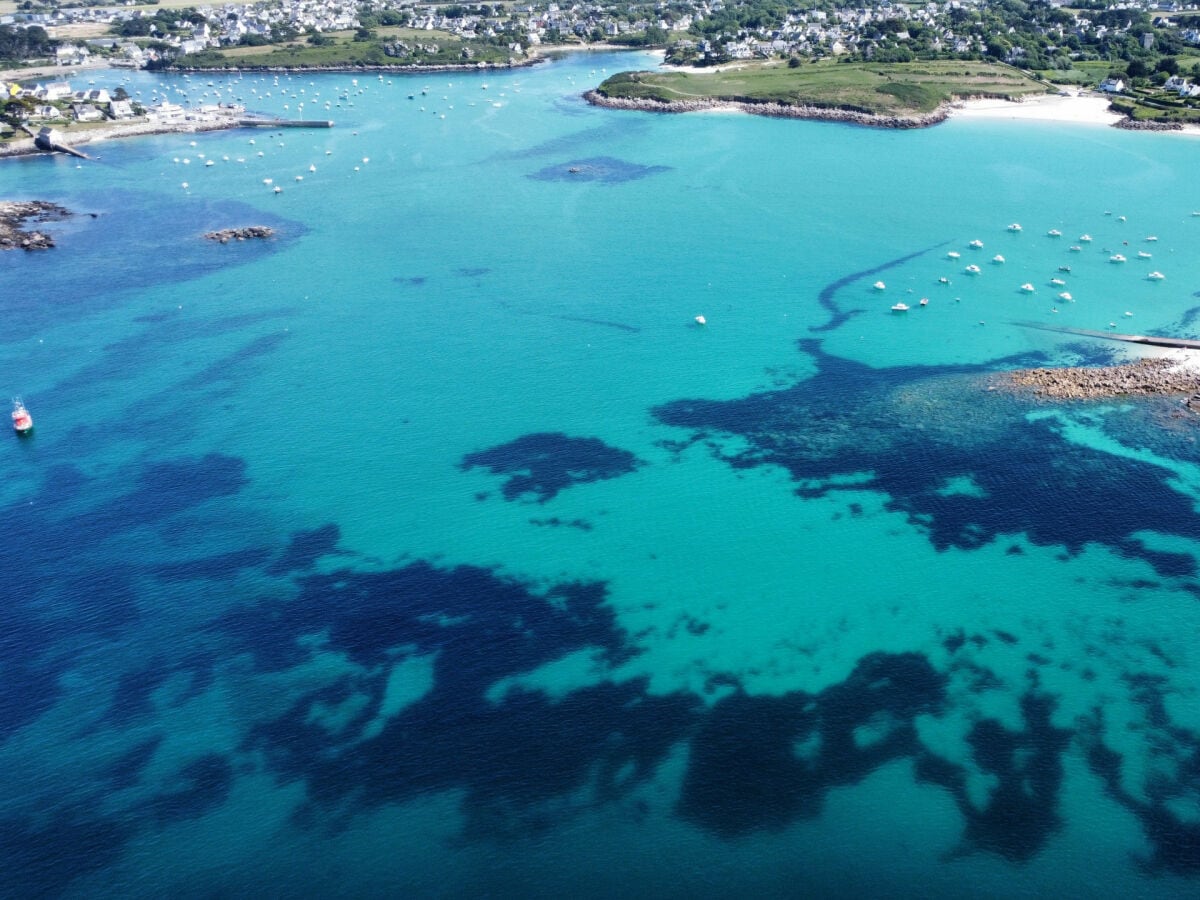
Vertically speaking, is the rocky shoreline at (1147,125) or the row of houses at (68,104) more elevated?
the row of houses at (68,104)

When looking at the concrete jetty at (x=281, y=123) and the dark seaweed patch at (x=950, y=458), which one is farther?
the concrete jetty at (x=281, y=123)

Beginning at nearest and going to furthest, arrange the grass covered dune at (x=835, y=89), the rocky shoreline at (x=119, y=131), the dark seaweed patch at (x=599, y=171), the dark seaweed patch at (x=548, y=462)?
the dark seaweed patch at (x=548, y=462)
the dark seaweed patch at (x=599, y=171)
the rocky shoreline at (x=119, y=131)
the grass covered dune at (x=835, y=89)

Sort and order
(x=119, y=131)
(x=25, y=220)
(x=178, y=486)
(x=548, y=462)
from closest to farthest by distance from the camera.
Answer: (x=178, y=486), (x=548, y=462), (x=25, y=220), (x=119, y=131)

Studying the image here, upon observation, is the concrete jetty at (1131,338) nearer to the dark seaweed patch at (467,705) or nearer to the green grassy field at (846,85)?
the dark seaweed patch at (467,705)

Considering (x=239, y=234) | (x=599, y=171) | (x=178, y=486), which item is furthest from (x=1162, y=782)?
(x=599, y=171)

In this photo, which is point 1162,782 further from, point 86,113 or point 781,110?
point 86,113

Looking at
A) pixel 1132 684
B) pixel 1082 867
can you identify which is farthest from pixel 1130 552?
pixel 1082 867

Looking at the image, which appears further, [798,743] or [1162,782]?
[798,743]

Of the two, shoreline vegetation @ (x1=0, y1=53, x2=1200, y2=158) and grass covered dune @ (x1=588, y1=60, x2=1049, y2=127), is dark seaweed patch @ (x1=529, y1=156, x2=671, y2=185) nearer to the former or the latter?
shoreline vegetation @ (x1=0, y1=53, x2=1200, y2=158)

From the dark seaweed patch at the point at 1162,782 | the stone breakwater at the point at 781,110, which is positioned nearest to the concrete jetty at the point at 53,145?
the stone breakwater at the point at 781,110
